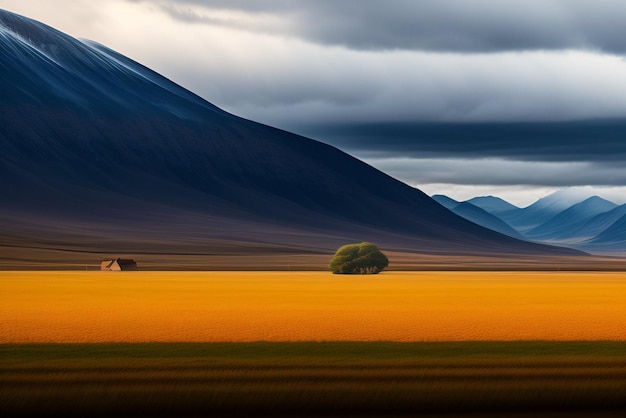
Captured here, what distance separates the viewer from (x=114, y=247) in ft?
650

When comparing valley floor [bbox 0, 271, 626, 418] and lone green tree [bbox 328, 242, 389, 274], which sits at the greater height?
lone green tree [bbox 328, 242, 389, 274]

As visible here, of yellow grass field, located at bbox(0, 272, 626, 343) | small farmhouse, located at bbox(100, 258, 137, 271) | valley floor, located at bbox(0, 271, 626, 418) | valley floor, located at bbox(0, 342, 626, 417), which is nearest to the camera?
valley floor, located at bbox(0, 342, 626, 417)

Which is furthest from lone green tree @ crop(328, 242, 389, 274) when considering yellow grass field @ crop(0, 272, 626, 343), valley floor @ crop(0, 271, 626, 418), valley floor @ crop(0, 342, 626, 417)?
valley floor @ crop(0, 342, 626, 417)

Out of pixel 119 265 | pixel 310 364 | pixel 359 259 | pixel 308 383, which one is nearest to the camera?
pixel 308 383

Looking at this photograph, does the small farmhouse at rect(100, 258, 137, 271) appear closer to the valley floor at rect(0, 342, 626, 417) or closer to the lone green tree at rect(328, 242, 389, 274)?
the lone green tree at rect(328, 242, 389, 274)

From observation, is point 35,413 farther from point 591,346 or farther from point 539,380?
point 591,346

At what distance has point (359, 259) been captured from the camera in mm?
107250

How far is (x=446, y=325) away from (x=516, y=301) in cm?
1930

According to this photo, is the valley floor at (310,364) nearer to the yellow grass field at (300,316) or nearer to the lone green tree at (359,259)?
the yellow grass field at (300,316)

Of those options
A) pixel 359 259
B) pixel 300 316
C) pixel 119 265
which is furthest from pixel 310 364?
pixel 119 265

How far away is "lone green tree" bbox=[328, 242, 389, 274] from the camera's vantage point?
107312 millimetres

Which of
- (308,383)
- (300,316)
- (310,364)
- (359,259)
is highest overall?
(359,259)

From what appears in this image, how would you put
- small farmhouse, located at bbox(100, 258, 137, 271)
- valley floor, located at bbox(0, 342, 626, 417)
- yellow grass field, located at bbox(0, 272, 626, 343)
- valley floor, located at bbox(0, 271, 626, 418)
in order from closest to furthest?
1. valley floor, located at bbox(0, 342, 626, 417)
2. valley floor, located at bbox(0, 271, 626, 418)
3. yellow grass field, located at bbox(0, 272, 626, 343)
4. small farmhouse, located at bbox(100, 258, 137, 271)

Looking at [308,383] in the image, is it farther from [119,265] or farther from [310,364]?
[119,265]
